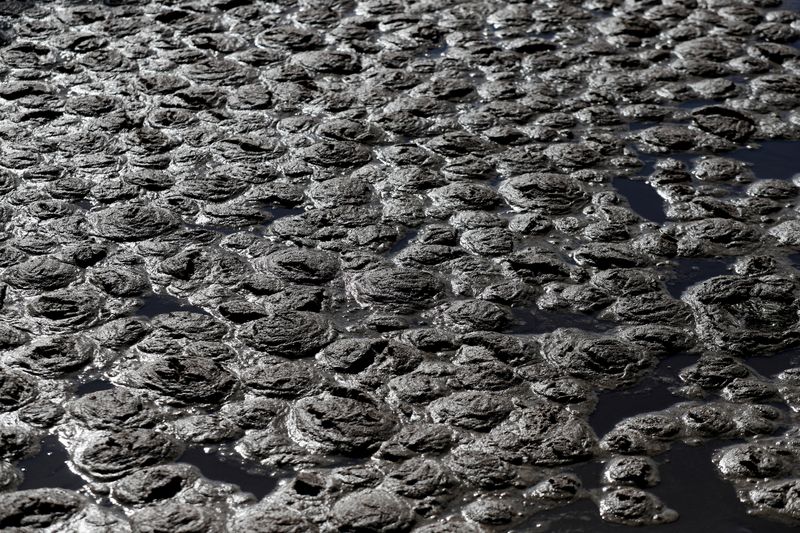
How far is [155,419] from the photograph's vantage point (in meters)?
4.12

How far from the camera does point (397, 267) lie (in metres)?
4.97

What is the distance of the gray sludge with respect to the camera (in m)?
3.88

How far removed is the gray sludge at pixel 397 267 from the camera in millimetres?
3885

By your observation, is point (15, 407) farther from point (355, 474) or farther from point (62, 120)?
point (62, 120)

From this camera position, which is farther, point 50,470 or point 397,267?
point 397,267

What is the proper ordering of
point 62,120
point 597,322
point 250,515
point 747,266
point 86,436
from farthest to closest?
point 62,120
point 747,266
point 597,322
point 86,436
point 250,515

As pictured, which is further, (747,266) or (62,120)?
(62,120)

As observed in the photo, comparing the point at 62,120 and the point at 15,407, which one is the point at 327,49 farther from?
the point at 15,407

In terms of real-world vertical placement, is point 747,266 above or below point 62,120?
below

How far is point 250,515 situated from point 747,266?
2443mm

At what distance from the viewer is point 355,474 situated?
12.8ft

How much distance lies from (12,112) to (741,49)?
13.4 feet

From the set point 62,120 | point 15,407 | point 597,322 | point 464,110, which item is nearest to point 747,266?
point 597,322

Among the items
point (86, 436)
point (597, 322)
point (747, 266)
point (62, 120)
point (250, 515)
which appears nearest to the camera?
point (250, 515)
